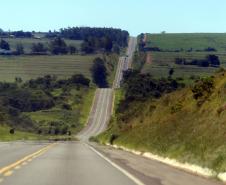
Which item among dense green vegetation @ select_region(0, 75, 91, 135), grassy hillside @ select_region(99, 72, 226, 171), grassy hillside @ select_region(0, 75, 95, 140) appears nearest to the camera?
grassy hillside @ select_region(99, 72, 226, 171)

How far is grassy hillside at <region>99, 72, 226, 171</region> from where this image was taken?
1143 inches

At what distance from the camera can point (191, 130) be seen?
37312mm

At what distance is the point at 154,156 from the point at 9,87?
15946 cm

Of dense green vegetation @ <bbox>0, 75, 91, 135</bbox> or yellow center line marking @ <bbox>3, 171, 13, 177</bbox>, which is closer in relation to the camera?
yellow center line marking @ <bbox>3, 171, 13, 177</bbox>

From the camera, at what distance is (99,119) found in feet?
588

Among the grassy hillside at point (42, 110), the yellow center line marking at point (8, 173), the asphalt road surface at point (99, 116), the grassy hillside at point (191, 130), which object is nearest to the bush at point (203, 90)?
the grassy hillside at point (191, 130)

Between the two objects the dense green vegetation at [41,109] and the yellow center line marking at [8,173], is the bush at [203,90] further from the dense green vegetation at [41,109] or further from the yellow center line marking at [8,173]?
the dense green vegetation at [41,109]

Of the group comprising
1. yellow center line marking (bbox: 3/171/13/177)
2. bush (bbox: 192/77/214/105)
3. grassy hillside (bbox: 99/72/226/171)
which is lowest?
yellow center line marking (bbox: 3/171/13/177)

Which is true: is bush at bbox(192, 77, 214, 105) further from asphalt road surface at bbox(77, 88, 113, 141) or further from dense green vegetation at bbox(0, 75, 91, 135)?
asphalt road surface at bbox(77, 88, 113, 141)

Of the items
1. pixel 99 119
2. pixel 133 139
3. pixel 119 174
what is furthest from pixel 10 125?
pixel 119 174

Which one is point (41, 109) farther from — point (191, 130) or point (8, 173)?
point (8, 173)

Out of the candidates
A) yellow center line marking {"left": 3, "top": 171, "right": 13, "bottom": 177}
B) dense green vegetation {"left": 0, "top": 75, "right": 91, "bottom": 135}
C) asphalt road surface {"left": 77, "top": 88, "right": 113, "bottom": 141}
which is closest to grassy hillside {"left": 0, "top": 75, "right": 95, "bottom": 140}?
dense green vegetation {"left": 0, "top": 75, "right": 91, "bottom": 135}

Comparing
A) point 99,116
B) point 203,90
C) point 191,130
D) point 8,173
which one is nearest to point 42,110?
point 99,116

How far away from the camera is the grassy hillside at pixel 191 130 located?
1143 inches
